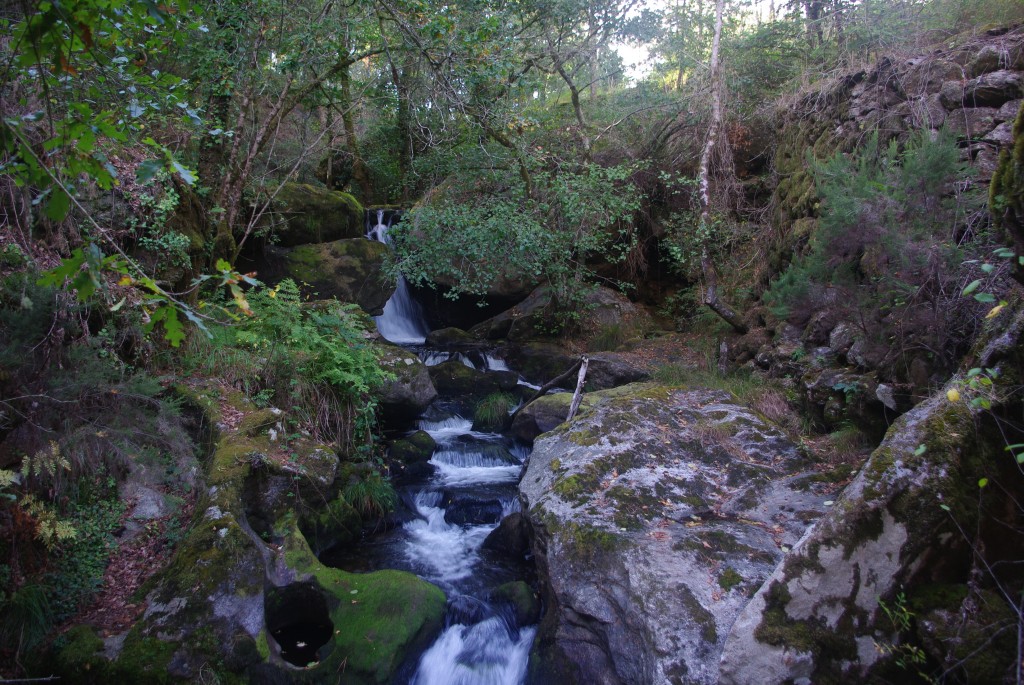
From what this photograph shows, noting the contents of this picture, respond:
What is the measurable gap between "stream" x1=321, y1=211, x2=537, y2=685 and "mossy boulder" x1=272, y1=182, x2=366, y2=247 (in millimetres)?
5119

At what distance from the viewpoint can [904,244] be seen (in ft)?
17.7

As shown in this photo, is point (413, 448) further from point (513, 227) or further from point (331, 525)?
point (513, 227)

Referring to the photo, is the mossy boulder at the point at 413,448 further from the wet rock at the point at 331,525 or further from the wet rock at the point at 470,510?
the wet rock at the point at 331,525

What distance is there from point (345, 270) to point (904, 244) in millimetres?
10212

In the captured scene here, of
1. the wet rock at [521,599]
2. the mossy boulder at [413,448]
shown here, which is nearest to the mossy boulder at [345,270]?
the mossy boulder at [413,448]

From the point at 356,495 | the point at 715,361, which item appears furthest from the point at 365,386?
the point at 715,361

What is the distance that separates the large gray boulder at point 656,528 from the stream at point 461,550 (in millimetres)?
663

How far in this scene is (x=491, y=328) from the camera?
14047mm

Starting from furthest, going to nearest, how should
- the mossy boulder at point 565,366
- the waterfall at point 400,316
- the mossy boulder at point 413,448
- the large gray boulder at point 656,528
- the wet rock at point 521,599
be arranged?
the waterfall at point 400,316 < the mossy boulder at point 565,366 < the mossy boulder at point 413,448 < the wet rock at point 521,599 < the large gray boulder at point 656,528

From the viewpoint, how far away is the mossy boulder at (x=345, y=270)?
12281 millimetres

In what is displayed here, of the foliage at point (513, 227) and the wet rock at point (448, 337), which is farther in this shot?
the wet rock at point (448, 337)

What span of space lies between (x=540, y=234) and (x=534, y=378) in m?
3.17

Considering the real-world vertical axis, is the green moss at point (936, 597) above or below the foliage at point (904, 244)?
below

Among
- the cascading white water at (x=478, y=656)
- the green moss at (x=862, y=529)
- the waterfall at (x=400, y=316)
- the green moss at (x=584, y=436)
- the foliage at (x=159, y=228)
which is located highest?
the foliage at (x=159, y=228)
